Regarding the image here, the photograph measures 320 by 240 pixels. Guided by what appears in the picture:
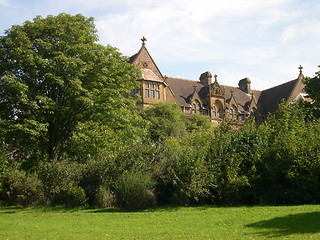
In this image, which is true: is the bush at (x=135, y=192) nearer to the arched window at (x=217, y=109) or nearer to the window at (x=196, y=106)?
the window at (x=196, y=106)

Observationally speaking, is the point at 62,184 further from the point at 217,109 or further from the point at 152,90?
the point at 217,109

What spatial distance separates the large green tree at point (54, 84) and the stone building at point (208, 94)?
13421 millimetres

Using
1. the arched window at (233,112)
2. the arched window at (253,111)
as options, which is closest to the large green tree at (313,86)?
the arched window at (233,112)

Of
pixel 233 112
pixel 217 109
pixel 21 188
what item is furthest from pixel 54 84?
pixel 233 112

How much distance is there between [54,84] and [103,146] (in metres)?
5.32

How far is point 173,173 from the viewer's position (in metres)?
18.2

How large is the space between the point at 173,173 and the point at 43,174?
726 cm

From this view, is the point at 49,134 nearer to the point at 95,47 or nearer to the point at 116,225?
the point at 95,47

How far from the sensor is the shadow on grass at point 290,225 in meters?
9.54

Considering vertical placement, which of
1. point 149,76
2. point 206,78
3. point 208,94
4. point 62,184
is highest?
point 206,78

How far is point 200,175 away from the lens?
57.4 ft

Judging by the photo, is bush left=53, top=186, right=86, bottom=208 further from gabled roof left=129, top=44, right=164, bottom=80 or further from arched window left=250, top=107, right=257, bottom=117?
arched window left=250, top=107, right=257, bottom=117

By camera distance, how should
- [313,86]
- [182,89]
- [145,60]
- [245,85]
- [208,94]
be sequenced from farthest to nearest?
[245,85]
[182,89]
[208,94]
[145,60]
[313,86]

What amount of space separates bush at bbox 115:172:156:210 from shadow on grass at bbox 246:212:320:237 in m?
7.08
